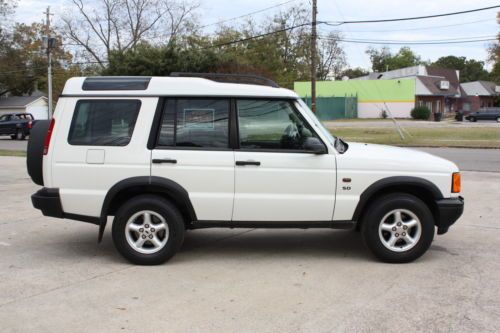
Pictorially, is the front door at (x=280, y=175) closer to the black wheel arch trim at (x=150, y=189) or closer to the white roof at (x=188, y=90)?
the white roof at (x=188, y=90)

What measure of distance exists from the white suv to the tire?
1 cm

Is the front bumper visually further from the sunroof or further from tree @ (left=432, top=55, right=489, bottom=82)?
tree @ (left=432, top=55, right=489, bottom=82)

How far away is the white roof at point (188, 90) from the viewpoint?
5.61 meters

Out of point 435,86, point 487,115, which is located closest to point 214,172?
point 487,115

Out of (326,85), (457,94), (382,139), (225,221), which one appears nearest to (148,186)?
(225,221)

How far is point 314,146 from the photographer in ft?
17.8

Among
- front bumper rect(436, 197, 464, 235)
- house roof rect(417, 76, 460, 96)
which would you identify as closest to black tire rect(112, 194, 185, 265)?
front bumper rect(436, 197, 464, 235)

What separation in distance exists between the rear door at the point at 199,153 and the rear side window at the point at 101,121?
36 centimetres

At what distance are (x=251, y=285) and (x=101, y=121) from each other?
2.32 m

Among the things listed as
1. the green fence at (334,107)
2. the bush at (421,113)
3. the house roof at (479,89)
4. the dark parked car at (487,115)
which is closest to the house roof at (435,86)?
the bush at (421,113)

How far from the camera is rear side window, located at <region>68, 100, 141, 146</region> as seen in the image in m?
5.60

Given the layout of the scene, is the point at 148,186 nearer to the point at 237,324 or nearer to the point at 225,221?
the point at 225,221

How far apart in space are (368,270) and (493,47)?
82.8m

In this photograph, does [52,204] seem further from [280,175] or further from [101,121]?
[280,175]
